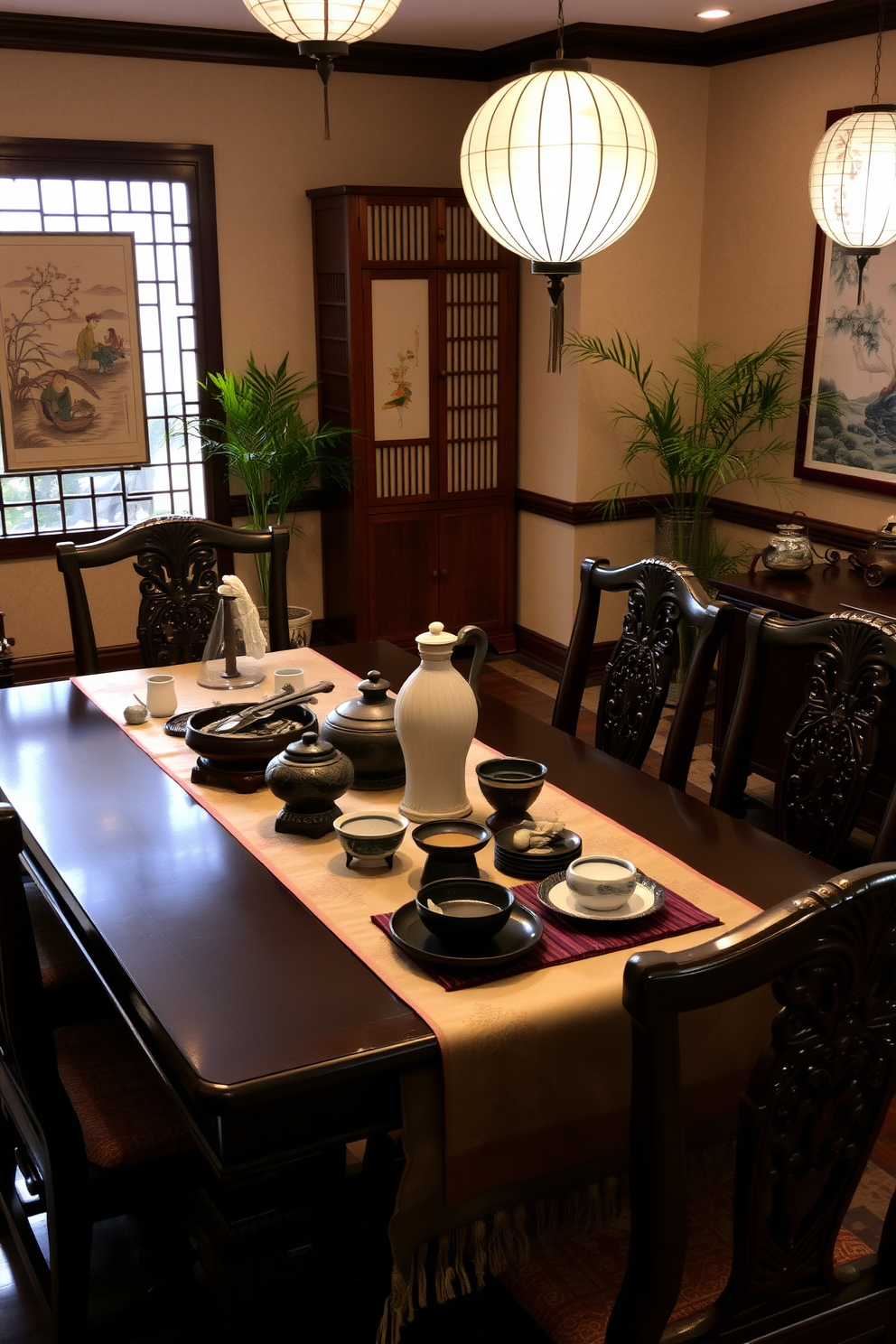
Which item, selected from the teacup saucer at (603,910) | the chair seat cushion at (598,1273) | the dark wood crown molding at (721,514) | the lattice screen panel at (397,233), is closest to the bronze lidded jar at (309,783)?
the teacup saucer at (603,910)

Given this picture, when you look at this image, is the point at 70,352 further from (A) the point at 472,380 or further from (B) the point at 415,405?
(A) the point at 472,380

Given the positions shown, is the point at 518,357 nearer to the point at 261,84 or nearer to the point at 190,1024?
the point at 261,84

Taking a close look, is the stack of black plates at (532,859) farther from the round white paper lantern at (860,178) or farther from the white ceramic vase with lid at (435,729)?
the round white paper lantern at (860,178)

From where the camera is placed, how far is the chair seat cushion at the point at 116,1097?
1759 mm

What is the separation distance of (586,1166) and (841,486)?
3.69 m

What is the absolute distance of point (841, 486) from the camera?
4766 millimetres

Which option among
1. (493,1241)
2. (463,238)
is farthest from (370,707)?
(463,238)

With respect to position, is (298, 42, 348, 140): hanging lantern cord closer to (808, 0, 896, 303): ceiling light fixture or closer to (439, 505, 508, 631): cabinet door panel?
(808, 0, 896, 303): ceiling light fixture

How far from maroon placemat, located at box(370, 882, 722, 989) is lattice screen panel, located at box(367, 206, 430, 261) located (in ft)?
12.9

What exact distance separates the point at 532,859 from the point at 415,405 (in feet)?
12.6

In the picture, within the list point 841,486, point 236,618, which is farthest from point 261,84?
point 236,618

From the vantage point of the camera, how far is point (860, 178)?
11.2 feet

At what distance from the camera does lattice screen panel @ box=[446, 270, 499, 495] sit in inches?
214

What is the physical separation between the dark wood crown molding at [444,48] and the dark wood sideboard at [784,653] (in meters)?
1.97
